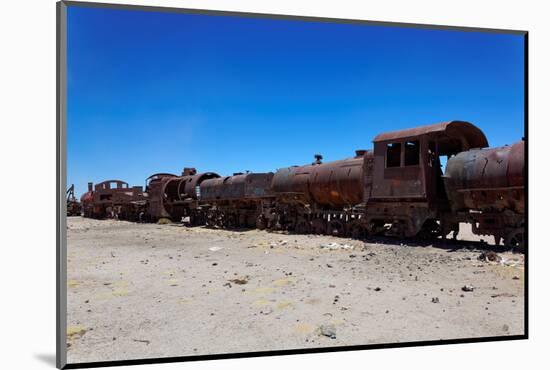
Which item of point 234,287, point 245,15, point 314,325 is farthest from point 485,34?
point 234,287

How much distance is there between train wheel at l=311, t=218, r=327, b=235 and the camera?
16034mm

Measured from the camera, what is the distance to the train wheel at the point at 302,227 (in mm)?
16903

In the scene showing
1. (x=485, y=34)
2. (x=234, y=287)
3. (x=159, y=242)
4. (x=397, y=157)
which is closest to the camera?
(x=485, y=34)

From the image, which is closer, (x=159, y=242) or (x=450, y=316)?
(x=450, y=316)

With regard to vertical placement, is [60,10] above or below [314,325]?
above

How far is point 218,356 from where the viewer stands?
16.2ft

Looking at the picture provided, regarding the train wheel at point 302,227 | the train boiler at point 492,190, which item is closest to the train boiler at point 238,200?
the train wheel at point 302,227

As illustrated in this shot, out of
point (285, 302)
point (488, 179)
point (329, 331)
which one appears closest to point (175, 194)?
point (488, 179)

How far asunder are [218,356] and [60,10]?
3.96 meters

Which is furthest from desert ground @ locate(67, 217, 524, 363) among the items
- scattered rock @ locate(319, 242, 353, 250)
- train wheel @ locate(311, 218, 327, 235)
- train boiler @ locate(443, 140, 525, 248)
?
train wheel @ locate(311, 218, 327, 235)

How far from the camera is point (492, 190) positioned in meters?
10.2

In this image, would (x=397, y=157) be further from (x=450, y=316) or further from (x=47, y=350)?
(x=47, y=350)

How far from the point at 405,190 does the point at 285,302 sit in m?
6.79

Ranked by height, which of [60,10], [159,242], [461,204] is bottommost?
[159,242]
